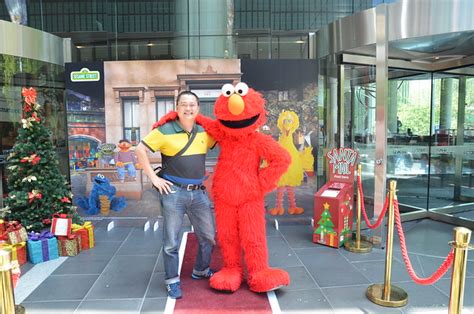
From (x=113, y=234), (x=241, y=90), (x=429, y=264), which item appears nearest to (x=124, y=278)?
(x=113, y=234)

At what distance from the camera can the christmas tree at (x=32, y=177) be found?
4.36 meters

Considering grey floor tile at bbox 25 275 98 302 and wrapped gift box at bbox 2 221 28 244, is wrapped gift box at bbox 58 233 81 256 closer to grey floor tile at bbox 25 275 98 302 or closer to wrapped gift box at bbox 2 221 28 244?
wrapped gift box at bbox 2 221 28 244

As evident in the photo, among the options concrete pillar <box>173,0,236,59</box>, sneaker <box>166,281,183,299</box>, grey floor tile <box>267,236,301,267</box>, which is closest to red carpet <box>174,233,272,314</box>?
sneaker <box>166,281,183,299</box>

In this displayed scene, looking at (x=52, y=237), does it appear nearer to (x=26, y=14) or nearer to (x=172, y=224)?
(x=172, y=224)

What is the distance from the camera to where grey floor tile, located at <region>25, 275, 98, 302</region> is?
3.26 meters

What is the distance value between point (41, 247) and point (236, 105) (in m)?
2.91

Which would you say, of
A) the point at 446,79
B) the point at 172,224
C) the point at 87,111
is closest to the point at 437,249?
the point at 446,79

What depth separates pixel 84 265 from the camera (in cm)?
400

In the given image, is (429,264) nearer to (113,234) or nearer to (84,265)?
(84,265)

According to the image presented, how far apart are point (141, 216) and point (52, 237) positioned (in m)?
1.50

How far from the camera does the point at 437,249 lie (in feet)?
14.6

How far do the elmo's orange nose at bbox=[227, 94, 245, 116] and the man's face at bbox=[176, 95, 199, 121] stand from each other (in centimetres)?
34

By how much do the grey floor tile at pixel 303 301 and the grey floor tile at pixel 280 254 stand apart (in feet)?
2.21

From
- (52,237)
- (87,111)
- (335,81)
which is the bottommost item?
(52,237)
